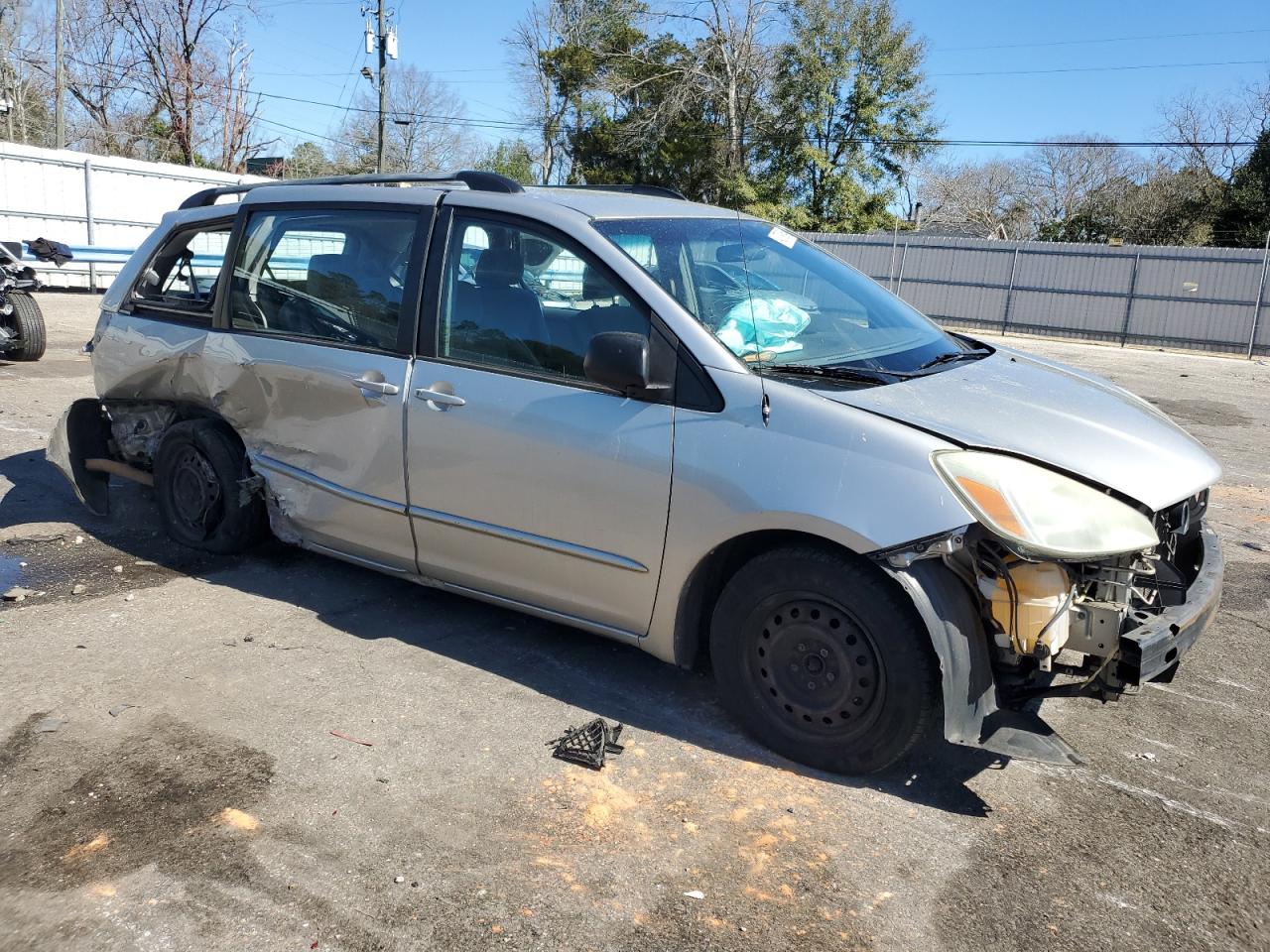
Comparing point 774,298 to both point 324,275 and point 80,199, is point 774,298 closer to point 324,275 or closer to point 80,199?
point 324,275

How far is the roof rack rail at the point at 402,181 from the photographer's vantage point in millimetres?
4234

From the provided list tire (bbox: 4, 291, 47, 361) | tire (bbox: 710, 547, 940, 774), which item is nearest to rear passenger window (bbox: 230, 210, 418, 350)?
tire (bbox: 710, 547, 940, 774)

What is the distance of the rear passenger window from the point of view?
4.32 meters

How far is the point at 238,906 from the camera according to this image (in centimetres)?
267

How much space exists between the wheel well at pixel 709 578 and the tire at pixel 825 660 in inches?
2.6

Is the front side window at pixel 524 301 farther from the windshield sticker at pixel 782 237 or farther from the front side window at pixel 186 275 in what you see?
the front side window at pixel 186 275

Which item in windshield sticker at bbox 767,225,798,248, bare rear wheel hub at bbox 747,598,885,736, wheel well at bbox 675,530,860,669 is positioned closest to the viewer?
bare rear wheel hub at bbox 747,598,885,736

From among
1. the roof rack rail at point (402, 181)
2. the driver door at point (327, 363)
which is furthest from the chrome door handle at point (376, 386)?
the roof rack rail at point (402, 181)

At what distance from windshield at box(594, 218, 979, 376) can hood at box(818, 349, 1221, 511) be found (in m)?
0.27

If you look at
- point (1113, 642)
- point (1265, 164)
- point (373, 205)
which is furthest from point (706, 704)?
point (1265, 164)

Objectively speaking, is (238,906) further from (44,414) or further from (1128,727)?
(44,414)

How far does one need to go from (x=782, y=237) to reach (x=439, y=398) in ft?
5.58

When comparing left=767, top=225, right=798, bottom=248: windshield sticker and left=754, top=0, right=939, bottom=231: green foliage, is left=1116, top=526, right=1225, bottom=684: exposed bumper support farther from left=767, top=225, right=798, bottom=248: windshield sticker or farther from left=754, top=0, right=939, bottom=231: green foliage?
left=754, top=0, right=939, bottom=231: green foliage

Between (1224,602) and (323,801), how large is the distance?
4504mm
